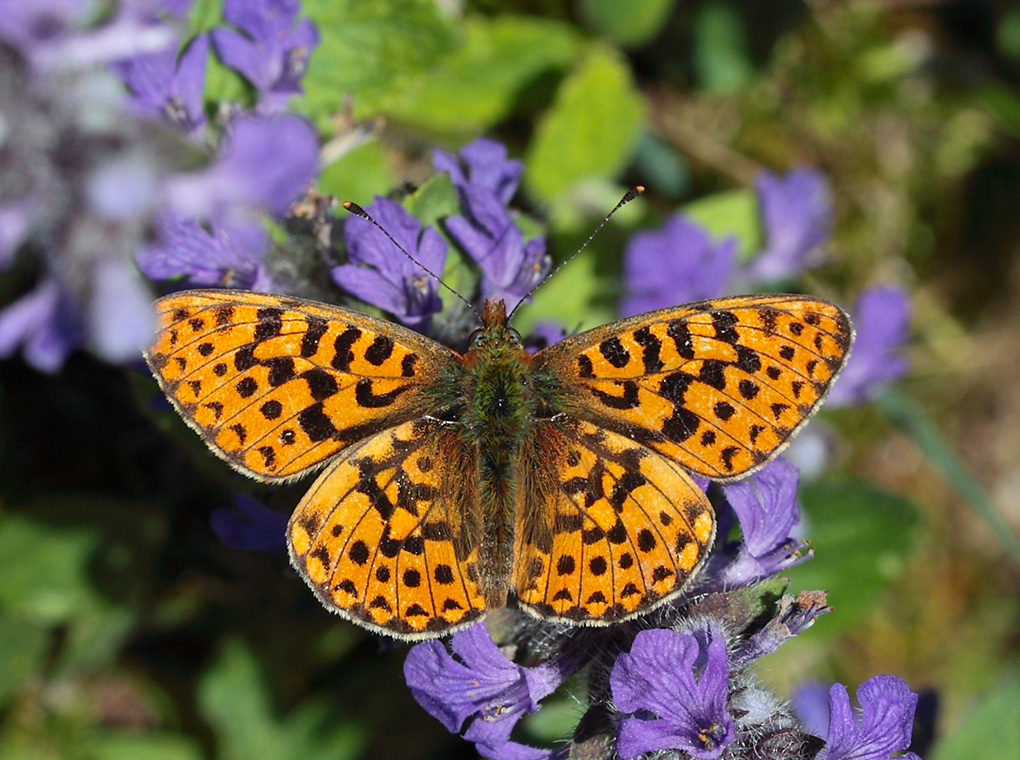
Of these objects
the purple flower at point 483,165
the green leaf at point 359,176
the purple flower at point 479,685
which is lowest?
the purple flower at point 479,685

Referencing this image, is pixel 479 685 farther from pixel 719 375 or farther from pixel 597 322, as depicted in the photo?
pixel 597 322

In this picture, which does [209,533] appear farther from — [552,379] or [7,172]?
[7,172]

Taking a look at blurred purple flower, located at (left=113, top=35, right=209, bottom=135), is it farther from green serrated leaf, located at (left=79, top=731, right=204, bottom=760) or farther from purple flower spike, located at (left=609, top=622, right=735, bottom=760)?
green serrated leaf, located at (left=79, top=731, right=204, bottom=760)

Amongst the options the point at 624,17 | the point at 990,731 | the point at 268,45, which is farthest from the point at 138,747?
the point at 624,17

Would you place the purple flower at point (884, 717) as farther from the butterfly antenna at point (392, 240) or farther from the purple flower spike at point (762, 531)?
the butterfly antenna at point (392, 240)

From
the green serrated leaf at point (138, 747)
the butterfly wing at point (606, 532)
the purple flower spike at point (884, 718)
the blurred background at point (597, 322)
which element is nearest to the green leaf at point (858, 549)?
the blurred background at point (597, 322)

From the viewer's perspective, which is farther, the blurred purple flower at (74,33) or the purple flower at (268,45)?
the purple flower at (268,45)
